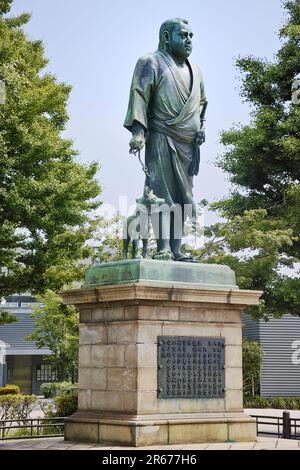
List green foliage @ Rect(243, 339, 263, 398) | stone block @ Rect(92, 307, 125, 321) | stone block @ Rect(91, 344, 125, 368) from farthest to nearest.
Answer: green foliage @ Rect(243, 339, 263, 398) < stone block @ Rect(92, 307, 125, 321) < stone block @ Rect(91, 344, 125, 368)

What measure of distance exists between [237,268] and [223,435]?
507 inches

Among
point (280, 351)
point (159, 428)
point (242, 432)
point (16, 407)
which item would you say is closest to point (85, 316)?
point (159, 428)

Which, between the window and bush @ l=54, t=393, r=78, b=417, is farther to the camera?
the window

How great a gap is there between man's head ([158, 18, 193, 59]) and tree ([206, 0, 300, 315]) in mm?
11937

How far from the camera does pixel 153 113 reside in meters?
11.5

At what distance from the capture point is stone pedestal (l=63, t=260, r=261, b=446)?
1012cm

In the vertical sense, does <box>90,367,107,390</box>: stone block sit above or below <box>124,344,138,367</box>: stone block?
below

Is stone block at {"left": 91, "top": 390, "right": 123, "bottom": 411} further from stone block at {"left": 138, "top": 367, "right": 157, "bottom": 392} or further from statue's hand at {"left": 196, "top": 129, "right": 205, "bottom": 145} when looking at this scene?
statue's hand at {"left": 196, "top": 129, "right": 205, "bottom": 145}

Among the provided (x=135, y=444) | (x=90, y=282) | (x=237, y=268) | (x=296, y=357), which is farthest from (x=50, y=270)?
(x=296, y=357)

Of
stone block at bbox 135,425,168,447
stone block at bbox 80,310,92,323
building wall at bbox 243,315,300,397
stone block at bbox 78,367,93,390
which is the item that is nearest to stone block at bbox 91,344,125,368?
stone block at bbox 78,367,93,390

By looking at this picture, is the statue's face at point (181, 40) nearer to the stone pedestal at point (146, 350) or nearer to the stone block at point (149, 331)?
the stone pedestal at point (146, 350)

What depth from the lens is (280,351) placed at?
38.1 m

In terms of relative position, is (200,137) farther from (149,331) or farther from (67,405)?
(67,405)

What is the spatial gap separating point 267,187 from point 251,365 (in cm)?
1225
